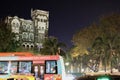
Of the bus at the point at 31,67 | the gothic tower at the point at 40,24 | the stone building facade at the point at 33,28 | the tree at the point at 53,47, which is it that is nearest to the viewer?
the bus at the point at 31,67

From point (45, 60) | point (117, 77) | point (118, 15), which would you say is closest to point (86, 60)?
point (118, 15)

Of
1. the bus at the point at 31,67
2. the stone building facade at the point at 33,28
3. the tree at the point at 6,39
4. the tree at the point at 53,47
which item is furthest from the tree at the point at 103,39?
the stone building facade at the point at 33,28

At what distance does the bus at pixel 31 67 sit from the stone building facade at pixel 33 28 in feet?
372

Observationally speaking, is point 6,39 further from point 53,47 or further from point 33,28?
point 33,28

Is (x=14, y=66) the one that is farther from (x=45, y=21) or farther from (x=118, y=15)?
(x=45, y=21)

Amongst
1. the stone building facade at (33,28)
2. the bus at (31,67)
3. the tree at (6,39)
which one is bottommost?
the bus at (31,67)

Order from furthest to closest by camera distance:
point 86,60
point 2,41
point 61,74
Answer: point 86,60, point 2,41, point 61,74

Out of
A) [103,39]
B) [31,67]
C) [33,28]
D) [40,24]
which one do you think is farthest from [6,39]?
[40,24]

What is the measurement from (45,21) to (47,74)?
12807cm

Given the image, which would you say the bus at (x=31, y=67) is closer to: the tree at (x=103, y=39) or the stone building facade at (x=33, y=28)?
the tree at (x=103, y=39)

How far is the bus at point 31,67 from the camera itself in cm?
2083

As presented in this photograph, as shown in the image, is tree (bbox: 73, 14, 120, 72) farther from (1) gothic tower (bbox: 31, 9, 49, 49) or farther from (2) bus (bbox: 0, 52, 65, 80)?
(1) gothic tower (bbox: 31, 9, 49, 49)

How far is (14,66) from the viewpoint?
21141 millimetres

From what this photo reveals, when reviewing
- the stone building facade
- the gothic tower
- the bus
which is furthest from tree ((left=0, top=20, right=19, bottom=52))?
the gothic tower
